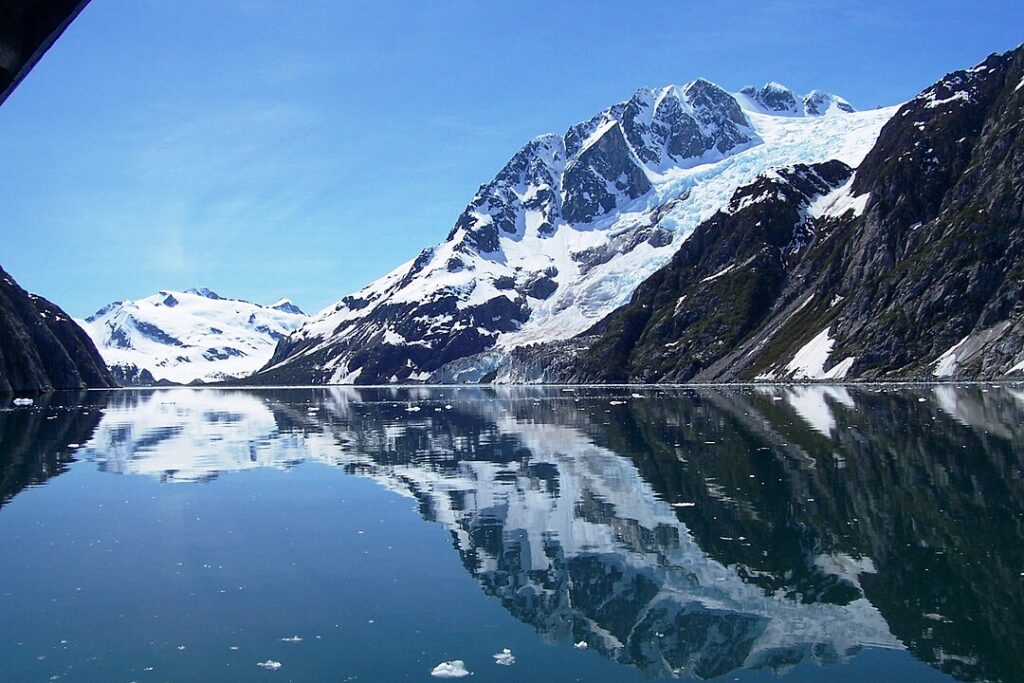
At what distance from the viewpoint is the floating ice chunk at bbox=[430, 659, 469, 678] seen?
17000mm

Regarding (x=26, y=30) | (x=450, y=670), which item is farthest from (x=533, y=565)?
(x=26, y=30)

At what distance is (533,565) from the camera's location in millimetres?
26172

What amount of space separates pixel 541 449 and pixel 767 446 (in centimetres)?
1455

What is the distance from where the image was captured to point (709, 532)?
96.1 feet

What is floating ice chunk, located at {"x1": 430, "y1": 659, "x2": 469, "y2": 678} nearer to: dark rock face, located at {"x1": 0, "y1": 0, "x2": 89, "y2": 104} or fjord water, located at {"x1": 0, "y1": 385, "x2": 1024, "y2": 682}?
fjord water, located at {"x1": 0, "y1": 385, "x2": 1024, "y2": 682}

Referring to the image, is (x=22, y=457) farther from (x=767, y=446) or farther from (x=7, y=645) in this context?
(x=767, y=446)

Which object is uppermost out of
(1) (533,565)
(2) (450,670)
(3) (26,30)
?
(3) (26,30)

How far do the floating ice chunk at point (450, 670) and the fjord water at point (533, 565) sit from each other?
274 millimetres

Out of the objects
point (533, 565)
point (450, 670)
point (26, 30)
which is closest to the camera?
point (26, 30)

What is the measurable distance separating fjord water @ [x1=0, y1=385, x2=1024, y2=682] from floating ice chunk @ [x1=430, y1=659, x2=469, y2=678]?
0.90 feet

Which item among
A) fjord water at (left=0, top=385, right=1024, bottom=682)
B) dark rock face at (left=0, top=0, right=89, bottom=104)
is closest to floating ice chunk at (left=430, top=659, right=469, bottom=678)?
fjord water at (left=0, top=385, right=1024, bottom=682)

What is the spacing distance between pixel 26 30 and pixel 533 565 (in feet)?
69.1

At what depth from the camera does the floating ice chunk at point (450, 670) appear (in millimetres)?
17000

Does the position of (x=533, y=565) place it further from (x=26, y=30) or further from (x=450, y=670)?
(x=26, y=30)
